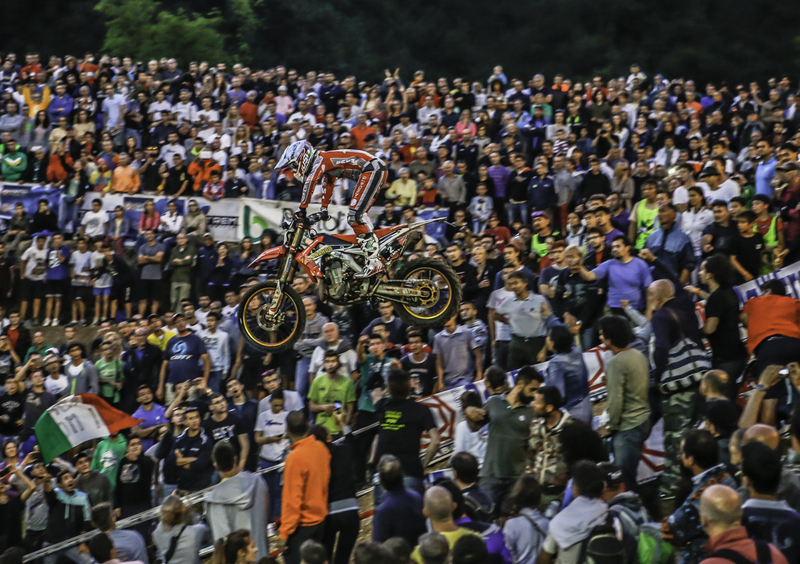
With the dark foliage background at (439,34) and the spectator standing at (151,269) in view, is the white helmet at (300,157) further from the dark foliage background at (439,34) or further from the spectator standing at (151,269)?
the dark foliage background at (439,34)

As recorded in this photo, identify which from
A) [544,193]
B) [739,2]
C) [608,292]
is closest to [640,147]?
[544,193]

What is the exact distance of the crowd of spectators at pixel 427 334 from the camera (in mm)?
6047

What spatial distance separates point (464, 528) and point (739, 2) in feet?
121

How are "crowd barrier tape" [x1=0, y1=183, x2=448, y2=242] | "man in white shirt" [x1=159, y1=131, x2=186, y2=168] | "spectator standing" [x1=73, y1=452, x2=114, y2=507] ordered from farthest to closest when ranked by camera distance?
"man in white shirt" [x1=159, y1=131, x2=186, y2=168]
"crowd barrier tape" [x1=0, y1=183, x2=448, y2=242]
"spectator standing" [x1=73, y1=452, x2=114, y2=507]

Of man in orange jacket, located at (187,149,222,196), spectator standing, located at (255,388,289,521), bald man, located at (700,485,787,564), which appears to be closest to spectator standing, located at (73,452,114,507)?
spectator standing, located at (255,388,289,521)

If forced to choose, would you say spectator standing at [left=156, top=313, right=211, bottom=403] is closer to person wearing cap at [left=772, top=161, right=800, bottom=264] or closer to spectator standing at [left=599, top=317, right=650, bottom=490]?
spectator standing at [left=599, top=317, right=650, bottom=490]

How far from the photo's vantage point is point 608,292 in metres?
10.2

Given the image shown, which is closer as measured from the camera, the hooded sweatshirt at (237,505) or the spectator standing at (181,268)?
the hooded sweatshirt at (237,505)

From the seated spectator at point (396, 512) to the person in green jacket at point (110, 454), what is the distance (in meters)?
4.65

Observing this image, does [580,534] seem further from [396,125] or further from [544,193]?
[396,125]

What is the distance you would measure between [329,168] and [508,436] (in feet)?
10.6

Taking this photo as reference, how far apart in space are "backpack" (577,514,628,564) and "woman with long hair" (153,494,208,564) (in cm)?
357

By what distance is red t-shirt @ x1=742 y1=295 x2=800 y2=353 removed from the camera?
7.98 m

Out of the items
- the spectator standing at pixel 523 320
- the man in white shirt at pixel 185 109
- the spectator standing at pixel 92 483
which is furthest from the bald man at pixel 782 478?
the man in white shirt at pixel 185 109
